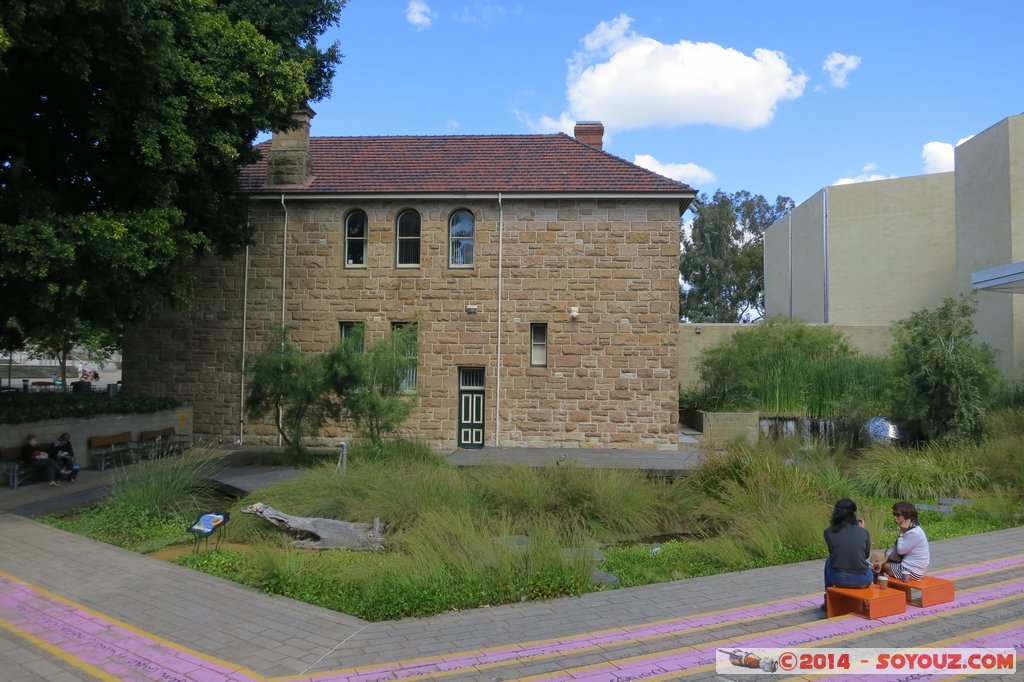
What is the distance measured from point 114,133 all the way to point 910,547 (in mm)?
13846

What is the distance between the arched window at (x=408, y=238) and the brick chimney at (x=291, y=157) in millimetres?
3240

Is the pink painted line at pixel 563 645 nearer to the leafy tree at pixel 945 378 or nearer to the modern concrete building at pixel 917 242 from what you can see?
the leafy tree at pixel 945 378

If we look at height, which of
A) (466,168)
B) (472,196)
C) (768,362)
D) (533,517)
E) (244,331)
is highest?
(466,168)

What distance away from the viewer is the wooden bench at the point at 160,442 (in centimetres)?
1719

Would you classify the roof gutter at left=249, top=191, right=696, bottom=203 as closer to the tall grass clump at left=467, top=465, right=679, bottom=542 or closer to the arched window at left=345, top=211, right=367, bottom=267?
the arched window at left=345, top=211, right=367, bottom=267

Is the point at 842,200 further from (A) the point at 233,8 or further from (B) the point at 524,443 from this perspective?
(A) the point at 233,8

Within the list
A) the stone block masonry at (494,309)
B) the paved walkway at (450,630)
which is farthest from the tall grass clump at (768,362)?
the paved walkway at (450,630)

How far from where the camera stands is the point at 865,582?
644cm

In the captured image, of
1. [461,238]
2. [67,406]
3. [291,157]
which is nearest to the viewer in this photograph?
[67,406]

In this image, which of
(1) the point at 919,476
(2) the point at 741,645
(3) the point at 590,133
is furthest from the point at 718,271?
(2) the point at 741,645

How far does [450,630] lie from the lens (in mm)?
6355

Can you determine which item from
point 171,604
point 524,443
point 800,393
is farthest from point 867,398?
point 171,604

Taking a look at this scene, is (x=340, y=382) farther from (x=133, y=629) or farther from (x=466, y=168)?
(x=466, y=168)

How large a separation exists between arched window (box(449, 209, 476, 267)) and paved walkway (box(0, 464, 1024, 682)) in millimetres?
13683
